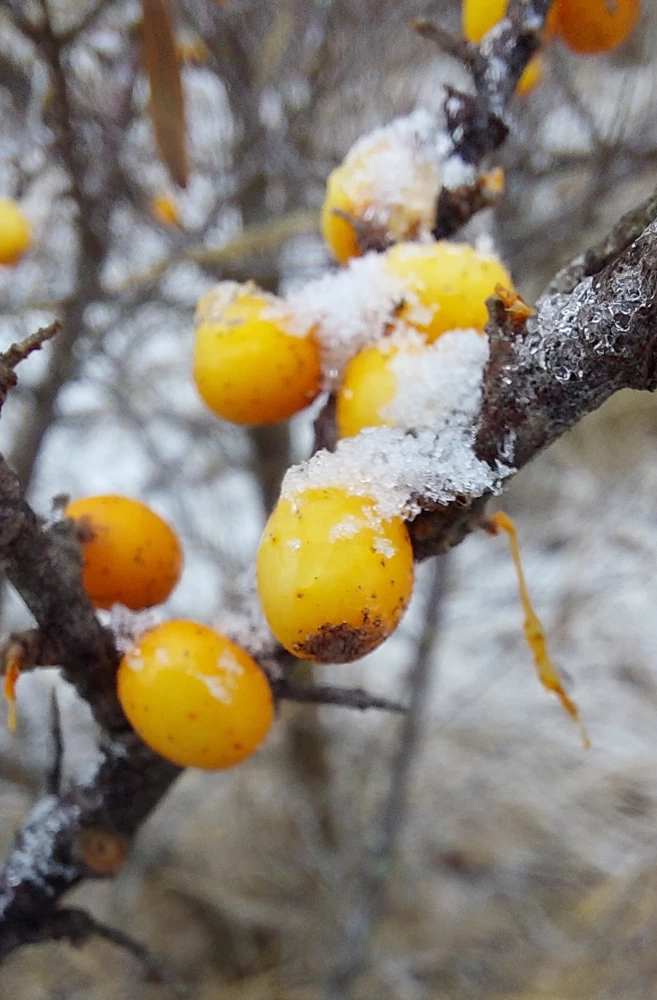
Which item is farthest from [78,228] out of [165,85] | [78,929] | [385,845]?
[385,845]

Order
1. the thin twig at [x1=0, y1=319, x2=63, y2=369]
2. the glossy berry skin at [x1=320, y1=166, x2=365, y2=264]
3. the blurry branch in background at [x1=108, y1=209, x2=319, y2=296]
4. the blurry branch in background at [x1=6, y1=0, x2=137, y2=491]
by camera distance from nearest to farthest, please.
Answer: the thin twig at [x1=0, y1=319, x2=63, y2=369], the glossy berry skin at [x1=320, y1=166, x2=365, y2=264], the blurry branch in background at [x1=6, y1=0, x2=137, y2=491], the blurry branch in background at [x1=108, y1=209, x2=319, y2=296]

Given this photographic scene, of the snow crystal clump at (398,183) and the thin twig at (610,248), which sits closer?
the thin twig at (610,248)

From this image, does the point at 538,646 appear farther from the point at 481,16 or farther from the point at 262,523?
the point at 262,523

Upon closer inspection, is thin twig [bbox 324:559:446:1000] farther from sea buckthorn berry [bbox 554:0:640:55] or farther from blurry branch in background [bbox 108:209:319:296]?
sea buckthorn berry [bbox 554:0:640:55]

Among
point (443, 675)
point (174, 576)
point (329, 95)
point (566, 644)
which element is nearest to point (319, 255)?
point (329, 95)

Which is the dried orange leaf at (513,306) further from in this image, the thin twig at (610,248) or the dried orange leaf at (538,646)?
the dried orange leaf at (538,646)

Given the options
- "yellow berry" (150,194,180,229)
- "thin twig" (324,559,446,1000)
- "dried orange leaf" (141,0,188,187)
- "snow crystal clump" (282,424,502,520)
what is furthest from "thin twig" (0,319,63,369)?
"thin twig" (324,559,446,1000)

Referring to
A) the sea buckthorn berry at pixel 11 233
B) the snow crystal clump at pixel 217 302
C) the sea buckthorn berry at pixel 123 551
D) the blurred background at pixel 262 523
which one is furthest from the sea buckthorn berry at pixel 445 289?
the sea buckthorn berry at pixel 11 233
